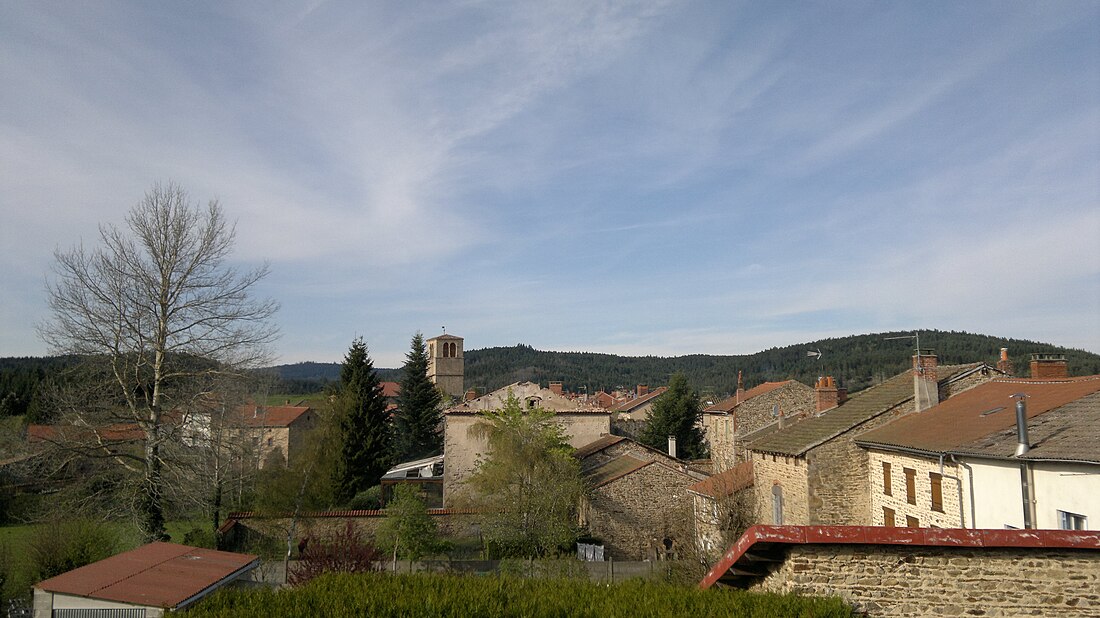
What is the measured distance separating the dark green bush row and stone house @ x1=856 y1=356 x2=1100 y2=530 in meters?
9.27

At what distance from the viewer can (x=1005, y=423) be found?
1510 centimetres

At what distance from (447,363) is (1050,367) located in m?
66.0

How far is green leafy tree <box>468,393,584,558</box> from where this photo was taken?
82.5 feet

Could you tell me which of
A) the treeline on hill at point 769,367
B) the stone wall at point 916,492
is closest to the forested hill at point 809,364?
the treeline on hill at point 769,367

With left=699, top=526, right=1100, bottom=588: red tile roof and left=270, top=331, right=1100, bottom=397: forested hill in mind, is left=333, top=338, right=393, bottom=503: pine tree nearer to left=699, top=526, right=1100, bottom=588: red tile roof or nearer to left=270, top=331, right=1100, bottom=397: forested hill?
left=270, top=331, right=1100, bottom=397: forested hill

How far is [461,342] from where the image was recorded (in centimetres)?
8025

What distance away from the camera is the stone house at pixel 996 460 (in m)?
11.9

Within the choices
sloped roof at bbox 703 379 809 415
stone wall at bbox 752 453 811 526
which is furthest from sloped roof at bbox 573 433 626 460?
sloped roof at bbox 703 379 809 415

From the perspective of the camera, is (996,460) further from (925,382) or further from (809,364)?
(809,364)

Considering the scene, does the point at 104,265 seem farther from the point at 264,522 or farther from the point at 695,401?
the point at 695,401

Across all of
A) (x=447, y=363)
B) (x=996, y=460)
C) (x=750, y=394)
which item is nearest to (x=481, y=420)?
(x=750, y=394)

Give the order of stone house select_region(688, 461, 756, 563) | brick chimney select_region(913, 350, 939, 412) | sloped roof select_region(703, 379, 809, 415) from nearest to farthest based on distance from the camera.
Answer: stone house select_region(688, 461, 756, 563), brick chimney select_region(913, 350, 939, 412), sloped roof select_region(703, 379, 809, 415)

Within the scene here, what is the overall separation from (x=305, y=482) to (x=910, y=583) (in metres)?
32.6

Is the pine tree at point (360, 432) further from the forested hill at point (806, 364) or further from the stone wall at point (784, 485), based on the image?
the stone wall at point (784, 485)
